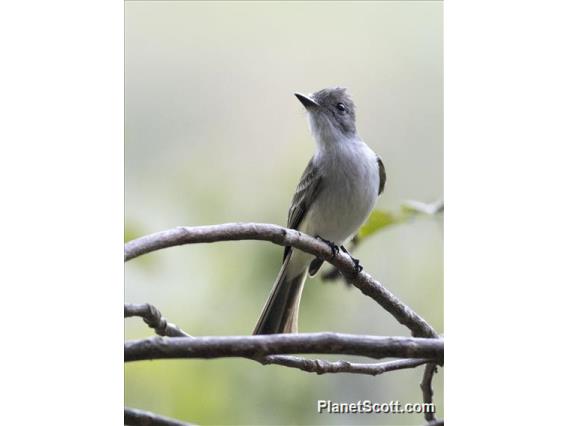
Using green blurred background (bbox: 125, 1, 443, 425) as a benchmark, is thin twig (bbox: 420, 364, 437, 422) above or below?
below

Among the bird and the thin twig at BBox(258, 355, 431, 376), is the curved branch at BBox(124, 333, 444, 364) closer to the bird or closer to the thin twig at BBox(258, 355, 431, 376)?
the thin twig at BBox(258, 355, 431, 376)

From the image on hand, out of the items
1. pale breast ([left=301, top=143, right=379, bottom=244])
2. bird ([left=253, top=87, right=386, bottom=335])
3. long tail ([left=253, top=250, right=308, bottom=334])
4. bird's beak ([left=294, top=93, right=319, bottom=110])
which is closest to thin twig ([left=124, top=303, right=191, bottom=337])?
long tail ([left=253, top=250, right=308, bottom=334])

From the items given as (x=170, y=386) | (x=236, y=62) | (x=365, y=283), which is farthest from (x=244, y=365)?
(x=236, y=62)

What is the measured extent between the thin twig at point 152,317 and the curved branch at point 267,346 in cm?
31

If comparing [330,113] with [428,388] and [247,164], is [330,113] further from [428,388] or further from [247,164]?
[428,388]

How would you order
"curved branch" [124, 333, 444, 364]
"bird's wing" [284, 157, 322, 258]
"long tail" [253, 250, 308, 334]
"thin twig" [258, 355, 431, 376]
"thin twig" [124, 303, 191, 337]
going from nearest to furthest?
"curved branch" [124, 333, 444, 364], "thin twig" [124, 303, 191, 337], "thin twig" [258, 355, 431, 376], "long tail" [253, 250, 308, 334], "bird's wing" [284, 157, 322, 258]

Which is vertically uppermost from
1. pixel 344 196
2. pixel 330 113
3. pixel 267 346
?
pixel 330 113

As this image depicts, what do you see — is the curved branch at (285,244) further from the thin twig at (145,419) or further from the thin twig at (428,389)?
the thin twig at (145,419)

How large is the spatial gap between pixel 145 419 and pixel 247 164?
1124mm

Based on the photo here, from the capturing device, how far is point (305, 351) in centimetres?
216

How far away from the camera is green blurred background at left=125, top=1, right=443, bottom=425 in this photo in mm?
2912

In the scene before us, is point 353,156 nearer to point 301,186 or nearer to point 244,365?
point 301,186

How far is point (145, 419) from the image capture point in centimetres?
265

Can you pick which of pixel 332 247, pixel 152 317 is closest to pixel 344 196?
pixel 332 247
